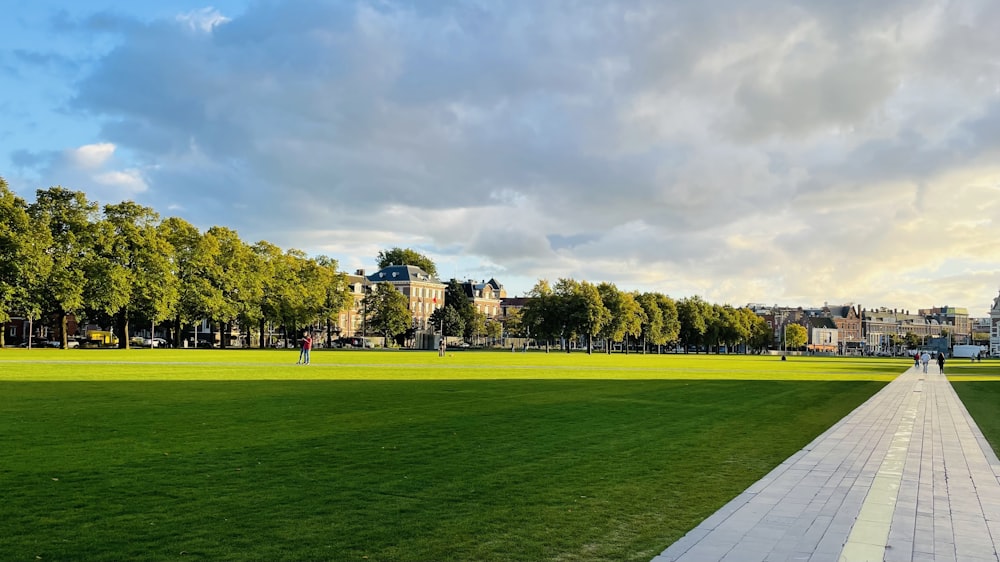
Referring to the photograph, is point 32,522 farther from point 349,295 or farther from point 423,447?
point 349,295

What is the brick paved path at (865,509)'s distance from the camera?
286 inches

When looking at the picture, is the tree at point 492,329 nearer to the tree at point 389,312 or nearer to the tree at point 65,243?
the tree at point 389,312

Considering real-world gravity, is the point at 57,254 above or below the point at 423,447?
above

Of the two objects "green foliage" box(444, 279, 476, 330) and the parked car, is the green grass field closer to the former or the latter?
the parked car

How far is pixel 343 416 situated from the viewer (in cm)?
1777

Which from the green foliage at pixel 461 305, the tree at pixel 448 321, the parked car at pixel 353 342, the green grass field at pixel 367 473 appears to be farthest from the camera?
the green foliage at pixel 461 305

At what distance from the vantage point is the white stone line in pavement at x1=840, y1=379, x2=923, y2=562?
23.9 ft

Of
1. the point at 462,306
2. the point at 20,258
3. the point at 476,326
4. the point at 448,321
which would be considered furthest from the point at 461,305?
the point at 20,258

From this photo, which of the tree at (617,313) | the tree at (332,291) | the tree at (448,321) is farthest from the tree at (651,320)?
the tree at (332,291)

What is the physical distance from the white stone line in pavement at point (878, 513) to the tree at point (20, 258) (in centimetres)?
6963

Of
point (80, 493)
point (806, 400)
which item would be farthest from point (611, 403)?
point (80, 493)

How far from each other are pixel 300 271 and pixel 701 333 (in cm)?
8545

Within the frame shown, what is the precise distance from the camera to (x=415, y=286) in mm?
156250

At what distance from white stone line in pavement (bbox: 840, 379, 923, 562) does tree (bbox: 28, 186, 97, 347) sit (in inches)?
2760
